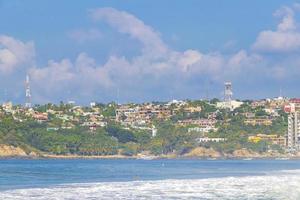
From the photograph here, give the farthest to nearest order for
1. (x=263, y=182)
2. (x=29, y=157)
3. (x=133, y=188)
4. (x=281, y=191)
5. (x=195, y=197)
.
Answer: (x=29, y=157)
(x=263, y=182)
(x=133, y=188)
(x=281, y=191)
(x=195, y=197)

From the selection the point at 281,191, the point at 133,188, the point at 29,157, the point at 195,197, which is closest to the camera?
the point at 195,197

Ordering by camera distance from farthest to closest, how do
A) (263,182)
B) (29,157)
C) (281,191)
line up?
1. (29,157)
2. (263,182)
3. (281,191)

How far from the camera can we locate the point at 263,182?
6481 cm

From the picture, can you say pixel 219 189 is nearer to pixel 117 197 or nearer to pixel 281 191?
pixel 281 191

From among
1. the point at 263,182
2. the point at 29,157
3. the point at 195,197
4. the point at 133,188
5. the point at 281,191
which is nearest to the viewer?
the point at 195,197

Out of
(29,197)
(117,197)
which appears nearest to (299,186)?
(117,197)

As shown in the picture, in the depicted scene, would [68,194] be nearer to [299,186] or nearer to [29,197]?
[29,197]

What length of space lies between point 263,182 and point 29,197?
2010 cm

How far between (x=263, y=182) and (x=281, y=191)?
31.4ft

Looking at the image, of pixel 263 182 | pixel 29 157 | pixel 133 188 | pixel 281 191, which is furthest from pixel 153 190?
pixel 29 157

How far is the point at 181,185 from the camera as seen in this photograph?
61438 mm

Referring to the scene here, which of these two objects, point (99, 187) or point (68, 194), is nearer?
point (68, 194)

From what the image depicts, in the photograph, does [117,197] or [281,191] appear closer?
[117,197]

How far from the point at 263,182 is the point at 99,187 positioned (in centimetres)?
1224
